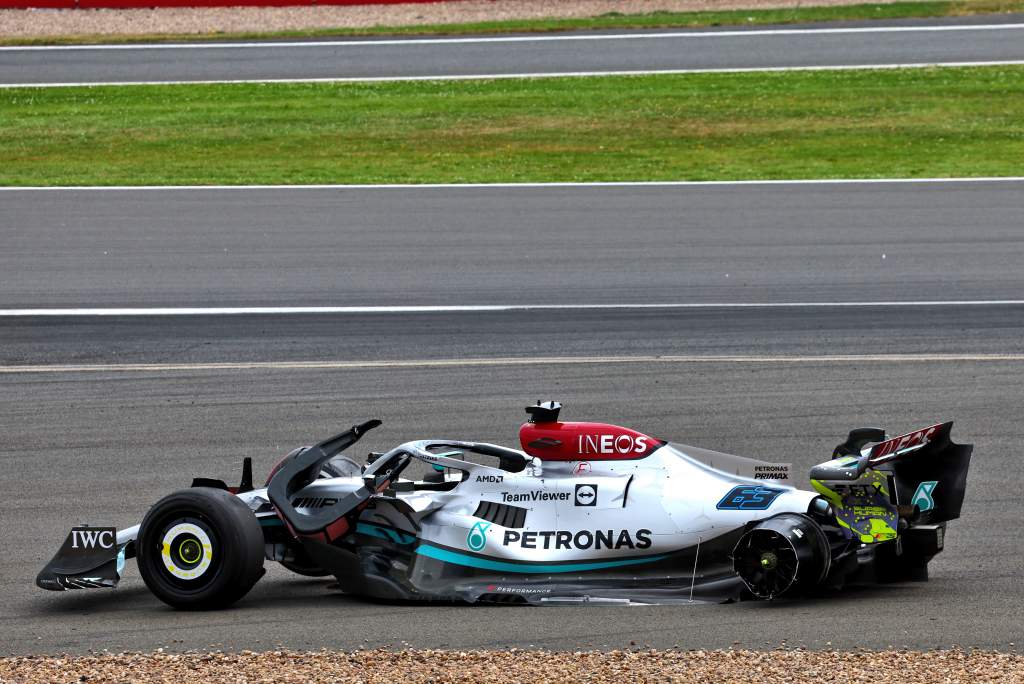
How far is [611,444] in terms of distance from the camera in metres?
7.91

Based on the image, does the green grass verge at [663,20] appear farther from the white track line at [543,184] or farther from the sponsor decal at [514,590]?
the sponsor decal at [514,590]

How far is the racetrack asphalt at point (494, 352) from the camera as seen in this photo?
7.58 m

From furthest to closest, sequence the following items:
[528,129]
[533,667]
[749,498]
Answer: [528,129], [749,498], [533,667]

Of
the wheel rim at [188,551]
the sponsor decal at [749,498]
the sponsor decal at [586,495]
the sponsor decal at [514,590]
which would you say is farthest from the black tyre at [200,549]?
the sponsor decal at [749,498]

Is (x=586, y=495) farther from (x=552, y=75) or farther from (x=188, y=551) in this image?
(x=552, y=75)

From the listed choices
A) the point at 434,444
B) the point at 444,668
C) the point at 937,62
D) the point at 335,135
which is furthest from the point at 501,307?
the point at 937,62

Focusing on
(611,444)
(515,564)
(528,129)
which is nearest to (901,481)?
(611,444)

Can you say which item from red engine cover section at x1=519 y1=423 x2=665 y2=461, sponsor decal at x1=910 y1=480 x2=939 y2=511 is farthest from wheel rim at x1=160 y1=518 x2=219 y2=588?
sponsor decal at x1=910 y1=480 x2=939 y2=511

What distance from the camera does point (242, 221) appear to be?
2062 cm

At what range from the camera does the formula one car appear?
762 cm

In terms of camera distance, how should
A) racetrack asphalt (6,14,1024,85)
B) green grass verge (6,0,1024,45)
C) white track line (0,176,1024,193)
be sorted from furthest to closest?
green grass verge (6,0,1024,45), racetrack asphalt (6,14,1024,85), white track line (0,176,1024,193)

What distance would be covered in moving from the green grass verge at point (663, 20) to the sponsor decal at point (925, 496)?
25522mm

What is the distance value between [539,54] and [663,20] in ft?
11.5

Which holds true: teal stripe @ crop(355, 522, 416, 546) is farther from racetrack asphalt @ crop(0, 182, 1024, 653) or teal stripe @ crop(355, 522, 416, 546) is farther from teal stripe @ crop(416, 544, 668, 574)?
racetrack asphalt @ crop(0, 182, 1024, 653)
